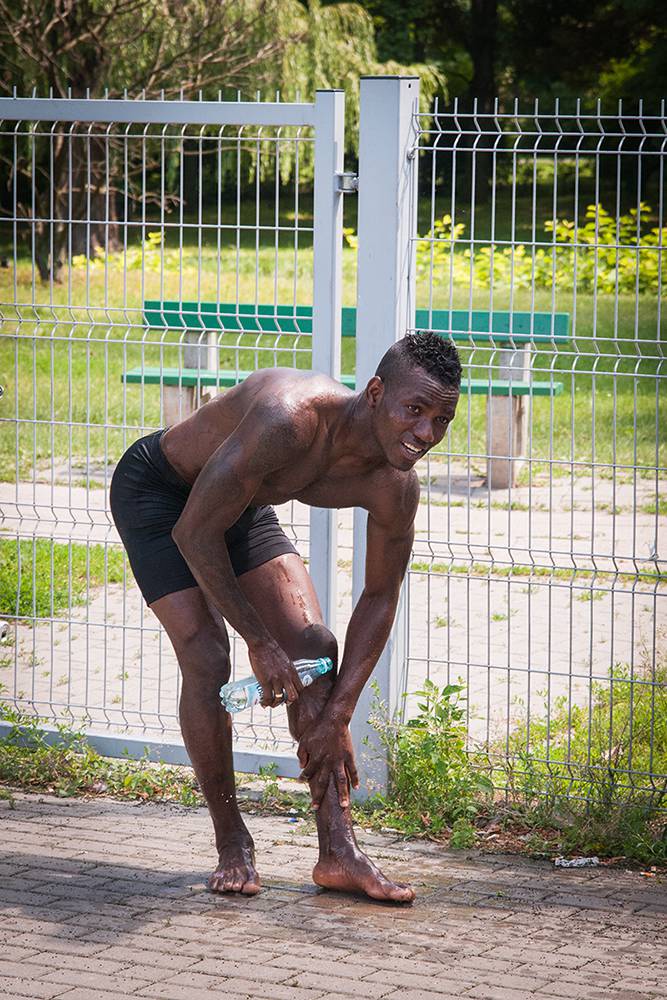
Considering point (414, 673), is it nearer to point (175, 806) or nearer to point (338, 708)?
point (175, 806)

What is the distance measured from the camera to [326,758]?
4527 millimetres

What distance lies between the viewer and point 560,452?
1236cm

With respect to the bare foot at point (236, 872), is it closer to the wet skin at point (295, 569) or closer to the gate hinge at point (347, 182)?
the wet skin at point (295, 569)

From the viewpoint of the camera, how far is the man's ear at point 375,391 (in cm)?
423

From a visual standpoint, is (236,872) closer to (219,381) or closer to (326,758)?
(326,758)

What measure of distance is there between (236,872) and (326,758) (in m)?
0.44

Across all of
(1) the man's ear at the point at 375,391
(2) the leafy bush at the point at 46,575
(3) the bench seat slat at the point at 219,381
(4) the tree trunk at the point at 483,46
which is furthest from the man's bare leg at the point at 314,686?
(4) the tree trunk at the point at 483,46

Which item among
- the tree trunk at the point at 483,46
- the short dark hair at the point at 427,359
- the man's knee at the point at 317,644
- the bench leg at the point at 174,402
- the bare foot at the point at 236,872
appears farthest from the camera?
the tree trunk at the point at 483,46

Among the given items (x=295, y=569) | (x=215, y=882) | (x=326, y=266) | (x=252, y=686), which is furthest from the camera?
(x=326, y=266)

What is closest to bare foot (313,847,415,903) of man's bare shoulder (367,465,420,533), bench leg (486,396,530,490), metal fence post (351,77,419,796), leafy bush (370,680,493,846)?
leafy bush (370,680,493,846)

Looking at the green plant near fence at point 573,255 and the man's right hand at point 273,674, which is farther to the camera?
the green plant near fence at point 573,255

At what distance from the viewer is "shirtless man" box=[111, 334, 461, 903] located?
4.19 metres

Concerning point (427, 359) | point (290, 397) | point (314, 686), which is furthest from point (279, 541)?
point (427, 359)

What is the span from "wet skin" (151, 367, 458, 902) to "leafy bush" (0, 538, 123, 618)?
2654mm
